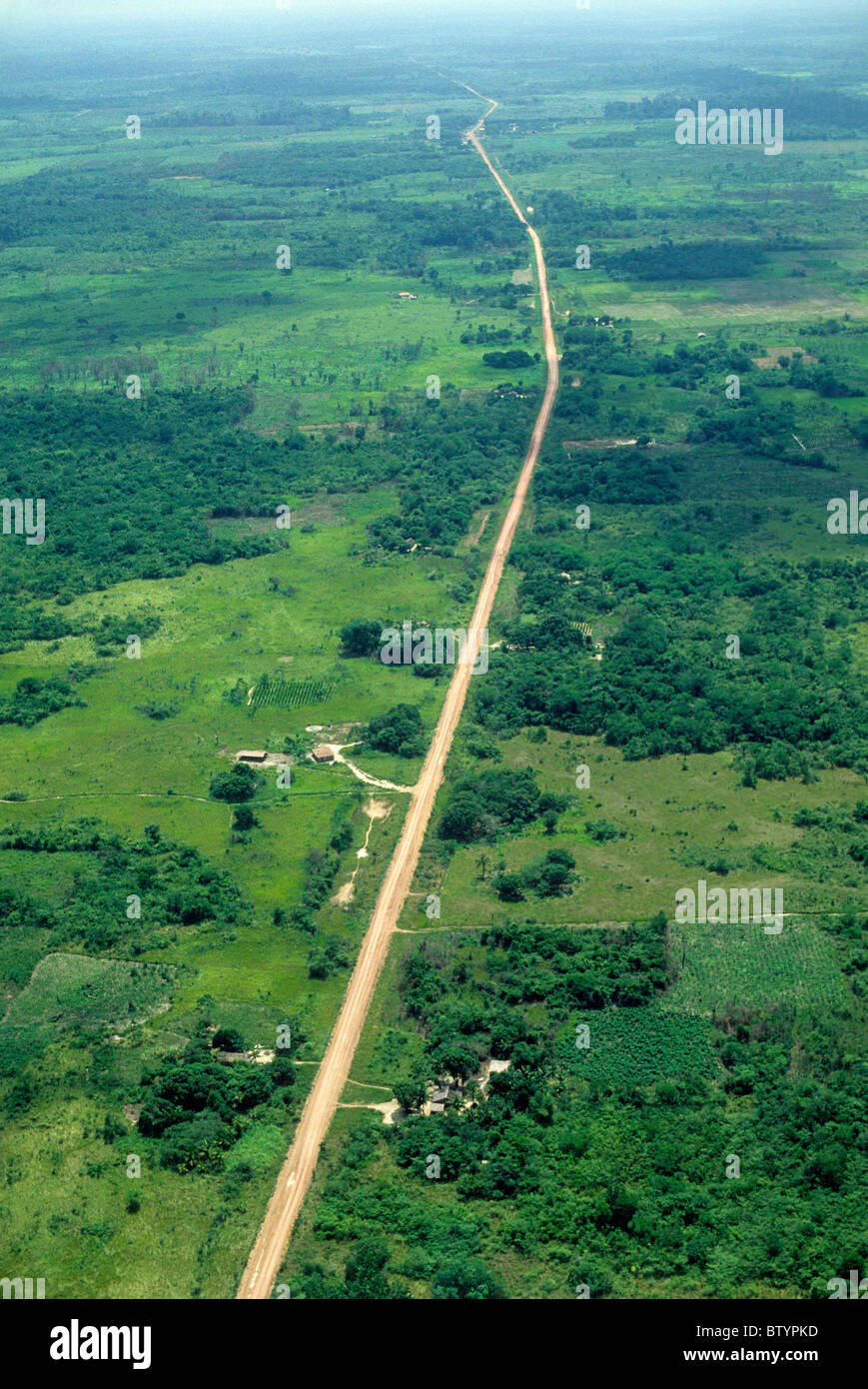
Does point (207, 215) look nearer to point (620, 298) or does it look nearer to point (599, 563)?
point (620, 298)

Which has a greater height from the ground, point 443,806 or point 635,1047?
point 443,806

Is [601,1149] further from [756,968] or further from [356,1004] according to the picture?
[756,968]

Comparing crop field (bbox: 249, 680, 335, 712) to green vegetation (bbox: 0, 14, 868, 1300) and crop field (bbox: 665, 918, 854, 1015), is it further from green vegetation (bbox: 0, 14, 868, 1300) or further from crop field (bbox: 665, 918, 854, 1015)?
crop field (bbox: 665, 918, 854, 1015)

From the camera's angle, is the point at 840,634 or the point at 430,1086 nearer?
the point at 430,1086

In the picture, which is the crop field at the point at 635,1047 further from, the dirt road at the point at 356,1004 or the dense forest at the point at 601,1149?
the dirt road at the point at 356,1004

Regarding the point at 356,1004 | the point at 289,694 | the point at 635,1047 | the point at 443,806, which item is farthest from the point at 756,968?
the point at 289,694

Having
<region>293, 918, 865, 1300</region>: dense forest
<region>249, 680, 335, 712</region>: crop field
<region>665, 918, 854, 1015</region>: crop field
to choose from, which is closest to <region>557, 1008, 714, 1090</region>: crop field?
<region>293, 918, 865, 1300</region>: dense forest

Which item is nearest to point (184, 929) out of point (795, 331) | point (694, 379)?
point (694, 379)

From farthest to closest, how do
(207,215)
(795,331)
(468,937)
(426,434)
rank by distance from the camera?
1. (207,215)
2. (795,331)
3. (426,434)
4. (468,937)
